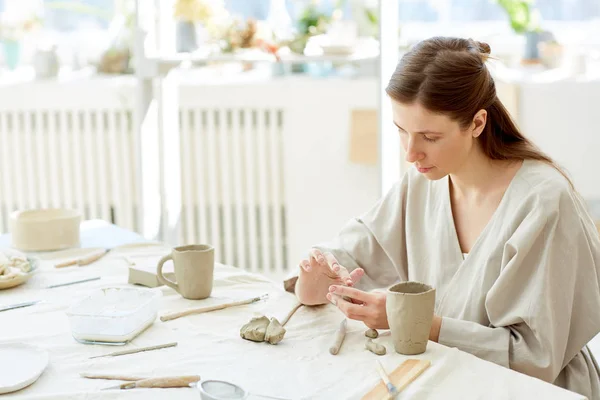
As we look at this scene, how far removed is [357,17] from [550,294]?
2.24m

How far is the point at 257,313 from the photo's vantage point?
54.9 inches

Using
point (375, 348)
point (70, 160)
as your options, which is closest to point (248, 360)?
point (375, 348)

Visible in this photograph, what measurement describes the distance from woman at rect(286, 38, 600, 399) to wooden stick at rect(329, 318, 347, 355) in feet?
0.10

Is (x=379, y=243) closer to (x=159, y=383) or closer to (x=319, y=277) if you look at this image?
(x=319, y=277)

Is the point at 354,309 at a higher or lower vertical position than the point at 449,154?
lower

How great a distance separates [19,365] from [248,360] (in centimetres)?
33

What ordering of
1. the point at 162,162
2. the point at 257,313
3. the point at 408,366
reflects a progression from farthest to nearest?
the point at 162,162 < the point at 257,313 < the point at 408,366

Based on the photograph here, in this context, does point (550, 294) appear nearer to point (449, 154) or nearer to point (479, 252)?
point (479, 252)

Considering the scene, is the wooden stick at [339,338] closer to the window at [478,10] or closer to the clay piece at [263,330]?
the clay piece at [263,330]

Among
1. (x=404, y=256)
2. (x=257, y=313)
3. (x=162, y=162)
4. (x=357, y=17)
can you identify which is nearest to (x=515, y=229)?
(x=404, y=256)

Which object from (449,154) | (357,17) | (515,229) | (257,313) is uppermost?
(357,17)

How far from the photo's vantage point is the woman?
1.34 m

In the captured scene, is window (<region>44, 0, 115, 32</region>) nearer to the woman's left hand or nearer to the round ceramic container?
the woman's left hand

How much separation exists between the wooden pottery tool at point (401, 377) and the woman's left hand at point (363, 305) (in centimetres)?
12
